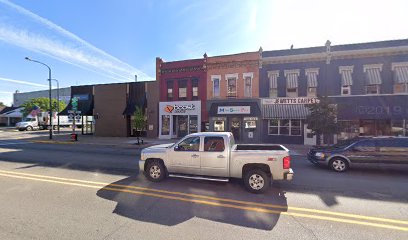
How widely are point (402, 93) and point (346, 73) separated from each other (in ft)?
14.6

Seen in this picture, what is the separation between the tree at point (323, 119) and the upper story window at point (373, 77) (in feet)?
19.3

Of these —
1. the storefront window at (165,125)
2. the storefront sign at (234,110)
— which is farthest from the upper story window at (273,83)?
the storefront window at (165,125)

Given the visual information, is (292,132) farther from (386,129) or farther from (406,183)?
(406,183)

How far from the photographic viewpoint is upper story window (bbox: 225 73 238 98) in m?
21.0

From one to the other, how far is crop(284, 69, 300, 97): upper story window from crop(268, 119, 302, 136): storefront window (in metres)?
2.57

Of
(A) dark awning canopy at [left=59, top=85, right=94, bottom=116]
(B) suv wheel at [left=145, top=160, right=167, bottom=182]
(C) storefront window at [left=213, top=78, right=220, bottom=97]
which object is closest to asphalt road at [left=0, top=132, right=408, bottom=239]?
(B) suv wheel at [left=145, top=160, right=167, bottom=182]

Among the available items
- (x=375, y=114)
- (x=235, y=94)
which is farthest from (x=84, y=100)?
(x=375, y=114)

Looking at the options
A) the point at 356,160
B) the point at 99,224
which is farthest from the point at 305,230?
the point at 356,160

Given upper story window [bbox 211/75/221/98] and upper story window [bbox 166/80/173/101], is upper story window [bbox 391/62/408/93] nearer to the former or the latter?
upper story window [bbox 211/75/221/98]

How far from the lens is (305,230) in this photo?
12.9ft

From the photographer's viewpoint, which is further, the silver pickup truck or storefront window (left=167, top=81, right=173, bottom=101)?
storefront window (left=167, top=81, right=173, bottom=101)

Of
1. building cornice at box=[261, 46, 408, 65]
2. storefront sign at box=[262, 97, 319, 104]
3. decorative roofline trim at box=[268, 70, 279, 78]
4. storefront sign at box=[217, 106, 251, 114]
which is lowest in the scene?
storefront sign at box=[217, 106, 251, 114]

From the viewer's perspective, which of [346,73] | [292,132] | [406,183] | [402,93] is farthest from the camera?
[292,132]

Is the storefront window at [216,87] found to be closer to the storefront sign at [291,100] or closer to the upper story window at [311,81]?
the storefront sign at [291,100]
